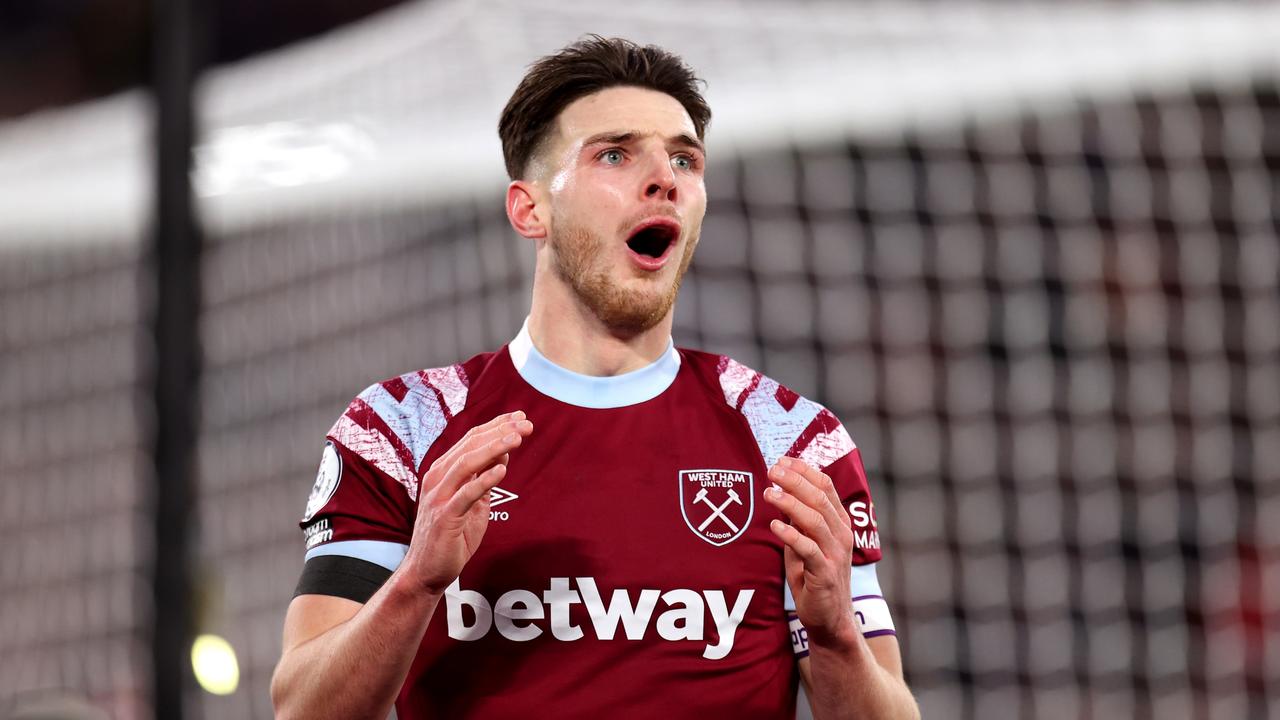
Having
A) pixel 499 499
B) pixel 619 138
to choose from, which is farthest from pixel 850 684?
pixel 619 138

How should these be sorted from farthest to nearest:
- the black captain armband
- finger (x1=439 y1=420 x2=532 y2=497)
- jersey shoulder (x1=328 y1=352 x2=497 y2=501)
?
jersey shoulder (x1=328 y1=352 x2=497 y2=501)
the black captain armband
finger (x1=439 y1=420 x2=532 y2=497)

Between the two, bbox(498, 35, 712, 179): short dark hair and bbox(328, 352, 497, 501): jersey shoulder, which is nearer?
bbox(328, 352, 497, 501): jersey shoulder

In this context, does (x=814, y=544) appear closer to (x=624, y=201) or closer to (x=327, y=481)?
(x=624, y=201)

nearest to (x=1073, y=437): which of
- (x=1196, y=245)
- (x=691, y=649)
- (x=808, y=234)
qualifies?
(x=1196, y=245)

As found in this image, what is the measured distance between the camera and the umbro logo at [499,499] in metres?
2.39

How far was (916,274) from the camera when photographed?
9922mm

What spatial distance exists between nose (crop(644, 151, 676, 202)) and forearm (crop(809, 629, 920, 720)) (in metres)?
0.80

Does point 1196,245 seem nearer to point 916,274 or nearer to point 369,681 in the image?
point 916,274

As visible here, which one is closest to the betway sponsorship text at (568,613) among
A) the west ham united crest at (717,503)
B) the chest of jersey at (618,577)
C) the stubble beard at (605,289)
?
the chest of jersey at (618,577)

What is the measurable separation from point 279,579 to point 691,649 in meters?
4.32

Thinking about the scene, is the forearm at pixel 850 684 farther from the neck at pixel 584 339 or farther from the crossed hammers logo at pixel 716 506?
the neck at pixel 584 339

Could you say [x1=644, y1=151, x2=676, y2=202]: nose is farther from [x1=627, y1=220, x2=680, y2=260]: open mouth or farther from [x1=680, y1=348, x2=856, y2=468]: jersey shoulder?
[x1=680, y1=348, x2=856, y2=468]: jersey shoulder

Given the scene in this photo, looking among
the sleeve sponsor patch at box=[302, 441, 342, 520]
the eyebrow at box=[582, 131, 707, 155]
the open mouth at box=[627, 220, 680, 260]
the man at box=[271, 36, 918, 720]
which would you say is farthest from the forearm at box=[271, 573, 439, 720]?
the eyebrow at box=[582, 131, 707, 155]

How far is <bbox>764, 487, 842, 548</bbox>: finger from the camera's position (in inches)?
80.7
